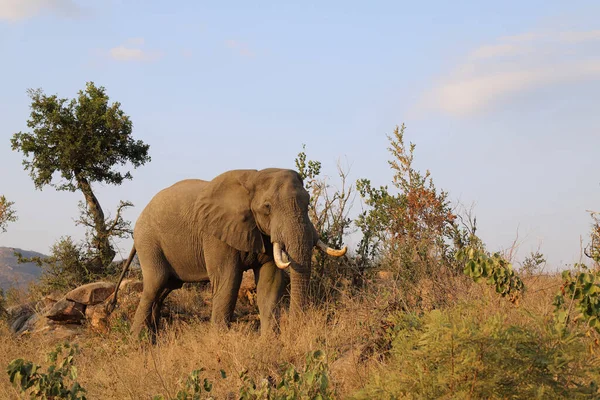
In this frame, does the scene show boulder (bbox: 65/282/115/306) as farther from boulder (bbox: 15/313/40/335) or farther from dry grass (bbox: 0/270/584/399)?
dry grass (bbox: 0/270/584/399)

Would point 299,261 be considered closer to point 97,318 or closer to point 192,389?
point 97,318

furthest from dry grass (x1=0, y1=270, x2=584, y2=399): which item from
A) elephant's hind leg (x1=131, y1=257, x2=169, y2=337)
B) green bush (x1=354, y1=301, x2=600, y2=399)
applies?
green bush (x1=354, y1=301, x2=600, y2=399)

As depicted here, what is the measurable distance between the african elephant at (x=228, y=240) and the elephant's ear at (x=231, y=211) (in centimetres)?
2

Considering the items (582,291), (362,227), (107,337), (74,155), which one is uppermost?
(74,155)

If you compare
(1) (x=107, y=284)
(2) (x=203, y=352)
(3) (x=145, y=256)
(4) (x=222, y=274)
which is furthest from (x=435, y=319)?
(1) (x=107, y=284)

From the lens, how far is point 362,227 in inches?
544

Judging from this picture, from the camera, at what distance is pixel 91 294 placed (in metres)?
13.6

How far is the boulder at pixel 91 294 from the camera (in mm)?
13531

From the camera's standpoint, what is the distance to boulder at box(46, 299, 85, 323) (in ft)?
43.4

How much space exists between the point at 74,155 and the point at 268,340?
1040 cm

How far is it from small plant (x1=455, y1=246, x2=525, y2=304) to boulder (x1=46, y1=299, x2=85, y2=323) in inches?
342

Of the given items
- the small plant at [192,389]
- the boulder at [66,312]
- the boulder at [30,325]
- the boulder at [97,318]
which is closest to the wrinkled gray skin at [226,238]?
the boulder at [97,318]

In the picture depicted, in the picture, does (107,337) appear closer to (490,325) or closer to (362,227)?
(362,227)

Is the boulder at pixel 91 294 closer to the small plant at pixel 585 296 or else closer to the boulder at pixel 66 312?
the boulder at pixel 66 312
